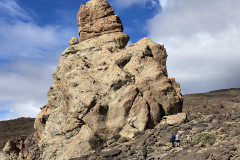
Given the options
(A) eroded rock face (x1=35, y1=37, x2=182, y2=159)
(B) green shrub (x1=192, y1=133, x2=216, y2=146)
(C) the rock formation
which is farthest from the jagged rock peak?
(B) green shrub (x1=192, y1=133, x2=216, y2=146)

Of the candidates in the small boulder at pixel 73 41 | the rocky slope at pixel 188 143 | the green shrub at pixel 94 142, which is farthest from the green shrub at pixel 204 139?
the small boulder at pixel 73 41

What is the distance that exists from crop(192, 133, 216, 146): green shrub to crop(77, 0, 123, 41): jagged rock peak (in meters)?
13.5

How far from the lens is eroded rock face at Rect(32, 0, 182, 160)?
18.1 metres

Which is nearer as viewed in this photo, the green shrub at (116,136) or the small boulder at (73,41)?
the green shrub at (116,136)

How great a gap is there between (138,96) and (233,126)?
670cm

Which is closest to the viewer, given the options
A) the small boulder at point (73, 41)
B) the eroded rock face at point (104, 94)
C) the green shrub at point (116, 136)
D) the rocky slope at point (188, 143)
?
the rocky slope at point (188, 143)

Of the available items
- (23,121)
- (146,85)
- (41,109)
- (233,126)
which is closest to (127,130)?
(146,85)

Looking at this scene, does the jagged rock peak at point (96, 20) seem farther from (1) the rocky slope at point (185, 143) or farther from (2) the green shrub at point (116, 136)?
(1) the rocky slope at point (185, 143)

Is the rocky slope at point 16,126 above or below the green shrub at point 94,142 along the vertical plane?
above

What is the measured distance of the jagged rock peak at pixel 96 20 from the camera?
80.7 ft

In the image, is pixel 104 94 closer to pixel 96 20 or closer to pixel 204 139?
pixel 204 139

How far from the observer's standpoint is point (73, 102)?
1934cm

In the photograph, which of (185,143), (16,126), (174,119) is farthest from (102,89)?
(16,126)

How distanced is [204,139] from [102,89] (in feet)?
28.2
